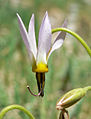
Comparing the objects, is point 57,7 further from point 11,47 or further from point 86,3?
point 11,47

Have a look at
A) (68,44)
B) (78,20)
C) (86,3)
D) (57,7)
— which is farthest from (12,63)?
(86,3)

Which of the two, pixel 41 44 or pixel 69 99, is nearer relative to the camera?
pixel 69 99

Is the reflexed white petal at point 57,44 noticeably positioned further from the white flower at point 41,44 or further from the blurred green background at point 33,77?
the blurred green background at point 33,77

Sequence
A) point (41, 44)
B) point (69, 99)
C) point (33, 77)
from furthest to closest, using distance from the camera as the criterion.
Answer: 1. point (33, 77)
2. point (41, 44)
3. point (69, 99)

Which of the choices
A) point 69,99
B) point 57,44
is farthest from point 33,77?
point 69,99

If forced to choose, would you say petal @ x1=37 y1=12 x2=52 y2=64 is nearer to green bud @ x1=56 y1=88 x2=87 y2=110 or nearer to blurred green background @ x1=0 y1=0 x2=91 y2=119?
green bud @ x1=56 y1=88 x2=87 y2=110

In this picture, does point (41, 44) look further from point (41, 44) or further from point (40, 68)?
point (40, 68)

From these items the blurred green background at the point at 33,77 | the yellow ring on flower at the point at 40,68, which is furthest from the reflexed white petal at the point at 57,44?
the blurred green background at the point at 33,77

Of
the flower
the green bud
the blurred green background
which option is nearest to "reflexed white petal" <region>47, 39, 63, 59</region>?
the flower

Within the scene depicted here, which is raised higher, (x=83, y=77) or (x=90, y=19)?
(x=90, y=19)
